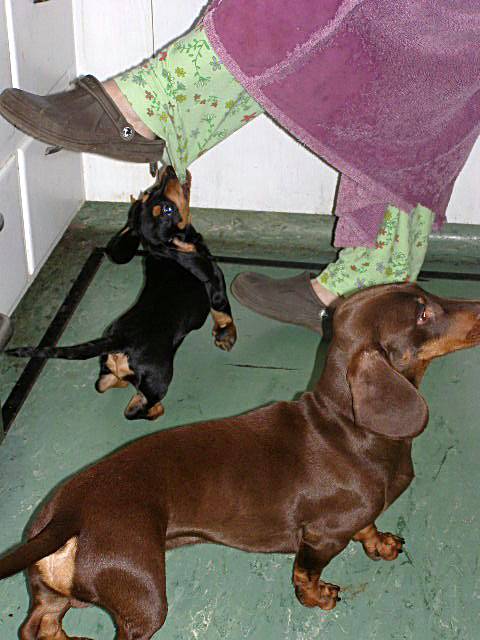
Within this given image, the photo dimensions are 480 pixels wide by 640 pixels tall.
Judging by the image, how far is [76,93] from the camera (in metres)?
2.56

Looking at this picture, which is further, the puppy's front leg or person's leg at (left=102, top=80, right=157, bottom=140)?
person's leg at (left=102, top=80, right=157, bottom=140)

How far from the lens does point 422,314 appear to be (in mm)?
2033

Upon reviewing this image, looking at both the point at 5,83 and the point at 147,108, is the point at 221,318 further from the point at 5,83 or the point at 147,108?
the point at 5,83

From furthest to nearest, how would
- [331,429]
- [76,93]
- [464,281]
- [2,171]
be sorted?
[464,281], [2,171], [76,93], [331,429]

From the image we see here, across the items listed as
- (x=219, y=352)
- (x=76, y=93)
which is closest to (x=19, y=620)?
(x=219, y=352)

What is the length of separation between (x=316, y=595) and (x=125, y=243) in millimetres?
1266

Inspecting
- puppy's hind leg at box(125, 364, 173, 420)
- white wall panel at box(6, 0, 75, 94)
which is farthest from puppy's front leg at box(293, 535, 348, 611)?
white wall panel at box(6, 0, 75, 94)

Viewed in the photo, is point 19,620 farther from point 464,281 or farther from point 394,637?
point 464,281

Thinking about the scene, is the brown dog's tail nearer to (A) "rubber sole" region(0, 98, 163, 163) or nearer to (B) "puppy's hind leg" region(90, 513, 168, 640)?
(B) "puppy's hind leg" region(90, 513, 168, 640)

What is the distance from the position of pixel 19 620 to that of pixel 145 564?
0.52 m

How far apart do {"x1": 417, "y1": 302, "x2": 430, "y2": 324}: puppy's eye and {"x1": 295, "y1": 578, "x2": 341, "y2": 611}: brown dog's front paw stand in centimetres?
69

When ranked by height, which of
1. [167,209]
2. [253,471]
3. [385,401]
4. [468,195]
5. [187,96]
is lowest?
[468,195]

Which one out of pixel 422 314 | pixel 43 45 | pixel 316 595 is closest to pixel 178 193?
pixel 43 45

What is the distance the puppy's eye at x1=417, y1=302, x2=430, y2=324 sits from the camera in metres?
2.03
